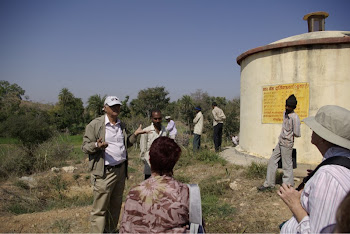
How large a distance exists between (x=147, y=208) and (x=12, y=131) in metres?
9.25

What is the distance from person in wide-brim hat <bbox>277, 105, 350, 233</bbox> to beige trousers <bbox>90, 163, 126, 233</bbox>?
2.26m

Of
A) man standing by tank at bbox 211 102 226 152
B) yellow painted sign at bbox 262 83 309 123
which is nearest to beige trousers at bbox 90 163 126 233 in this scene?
yellow painted sign at bbox 262 83 309 123

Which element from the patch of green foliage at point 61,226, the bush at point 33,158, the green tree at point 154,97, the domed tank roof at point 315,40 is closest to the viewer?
the patch of green foliage at point 61,226

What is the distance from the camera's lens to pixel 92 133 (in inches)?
124

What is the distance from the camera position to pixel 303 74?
6.10 metres

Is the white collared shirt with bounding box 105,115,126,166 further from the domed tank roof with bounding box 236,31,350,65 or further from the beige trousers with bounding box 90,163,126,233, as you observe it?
the domed tank roof with bounding box 236,31,350,65

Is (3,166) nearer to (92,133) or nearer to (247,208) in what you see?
(92,133)

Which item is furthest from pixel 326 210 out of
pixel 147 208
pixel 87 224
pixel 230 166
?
pixel 230 166

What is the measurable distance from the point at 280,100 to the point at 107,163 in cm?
511

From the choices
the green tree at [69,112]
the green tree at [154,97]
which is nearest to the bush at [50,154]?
the green tree at [69,112]

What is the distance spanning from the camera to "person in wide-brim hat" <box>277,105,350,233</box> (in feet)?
4.07

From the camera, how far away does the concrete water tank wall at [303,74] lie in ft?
19.1

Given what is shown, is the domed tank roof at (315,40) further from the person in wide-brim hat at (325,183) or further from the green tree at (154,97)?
the green tree at (154,97)

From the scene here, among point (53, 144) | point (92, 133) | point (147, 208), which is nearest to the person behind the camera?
point (147, 208)
